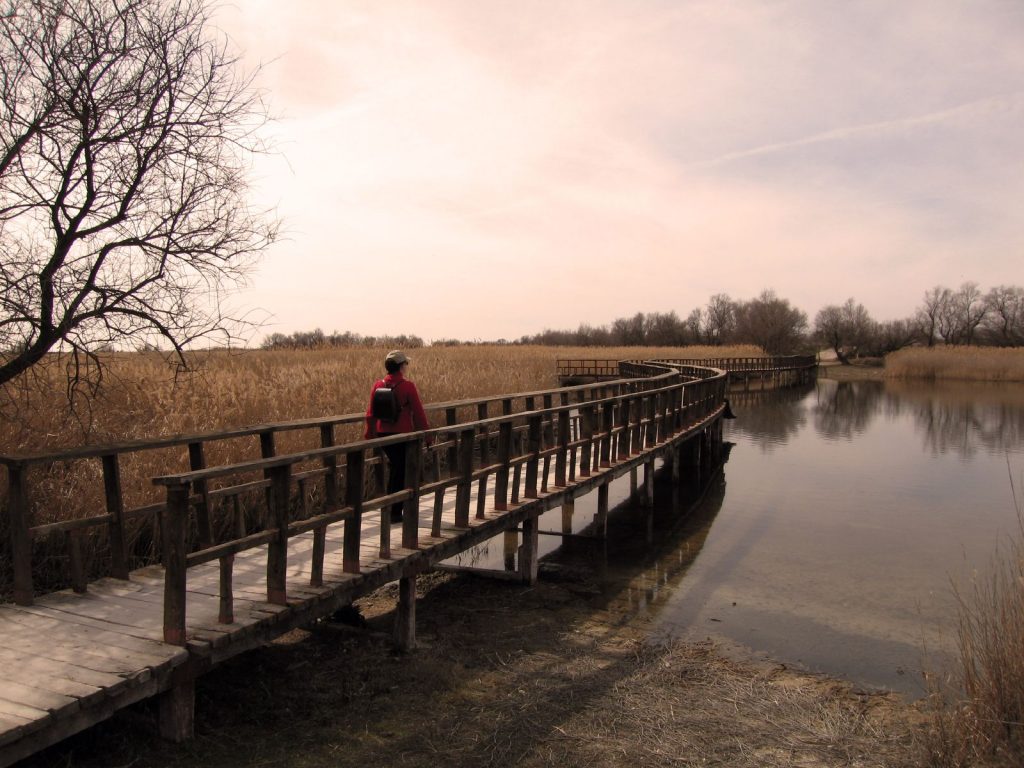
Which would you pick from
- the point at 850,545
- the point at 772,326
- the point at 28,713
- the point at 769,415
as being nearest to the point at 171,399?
the point at 28,713

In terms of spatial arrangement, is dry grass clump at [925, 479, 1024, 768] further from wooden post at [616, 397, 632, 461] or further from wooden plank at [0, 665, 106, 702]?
wooden post at [616, 397, 632, 461]

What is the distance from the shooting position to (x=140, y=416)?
1022 centimetres

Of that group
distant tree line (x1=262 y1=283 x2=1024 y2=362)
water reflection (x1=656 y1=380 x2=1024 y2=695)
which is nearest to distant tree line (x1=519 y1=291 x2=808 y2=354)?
distant tree line (x1=262 y1=283 x2=1024 y2=362)

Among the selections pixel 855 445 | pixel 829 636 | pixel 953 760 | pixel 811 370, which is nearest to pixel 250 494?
pixel 829 636

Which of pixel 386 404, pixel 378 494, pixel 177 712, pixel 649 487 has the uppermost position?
pixel 386 404

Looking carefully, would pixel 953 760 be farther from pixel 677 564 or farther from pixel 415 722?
pixel 677 564

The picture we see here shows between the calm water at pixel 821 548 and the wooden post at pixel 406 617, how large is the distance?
108 inches

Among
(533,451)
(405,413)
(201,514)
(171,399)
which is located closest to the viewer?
(201,514)

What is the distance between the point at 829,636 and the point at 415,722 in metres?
4.90

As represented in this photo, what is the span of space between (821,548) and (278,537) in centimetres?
930

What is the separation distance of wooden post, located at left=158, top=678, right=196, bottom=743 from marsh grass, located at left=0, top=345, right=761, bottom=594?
7.80ft

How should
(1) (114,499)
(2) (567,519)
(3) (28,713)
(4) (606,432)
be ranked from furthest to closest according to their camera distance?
(2) (567,519) < (4) (606,432) < (1) (114,499) < (3) (28,713)

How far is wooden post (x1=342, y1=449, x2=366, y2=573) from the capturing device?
600 cm

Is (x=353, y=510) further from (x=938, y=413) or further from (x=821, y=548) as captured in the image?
(x=938, y=413)
